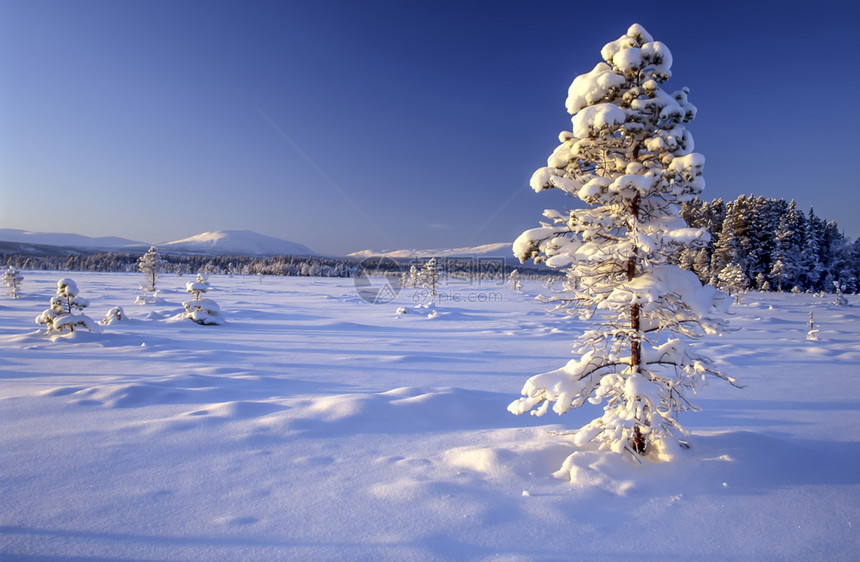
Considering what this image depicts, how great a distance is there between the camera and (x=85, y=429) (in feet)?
18.6

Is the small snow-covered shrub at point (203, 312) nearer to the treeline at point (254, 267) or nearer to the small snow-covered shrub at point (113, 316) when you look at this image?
the small snow-covered shrub at point (113, 316)

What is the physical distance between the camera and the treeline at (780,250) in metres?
51.8

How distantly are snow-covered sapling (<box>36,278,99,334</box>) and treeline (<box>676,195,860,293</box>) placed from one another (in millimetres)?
62490

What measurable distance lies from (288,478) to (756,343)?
2269 centimetres

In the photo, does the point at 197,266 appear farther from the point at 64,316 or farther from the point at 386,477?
the point at 386,477

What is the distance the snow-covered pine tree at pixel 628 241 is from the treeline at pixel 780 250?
5704 cm

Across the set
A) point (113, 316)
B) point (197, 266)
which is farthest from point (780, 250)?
point (197, 266)

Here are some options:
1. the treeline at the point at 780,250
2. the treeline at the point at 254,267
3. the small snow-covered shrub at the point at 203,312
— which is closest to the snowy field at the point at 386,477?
the small snow-covered shrub at the point at 203,312

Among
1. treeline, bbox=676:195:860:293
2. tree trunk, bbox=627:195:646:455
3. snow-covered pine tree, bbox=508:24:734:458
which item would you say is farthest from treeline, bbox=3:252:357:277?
tree trunk, bbox=627:195:646:455

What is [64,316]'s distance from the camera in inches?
586

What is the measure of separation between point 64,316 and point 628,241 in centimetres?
2021

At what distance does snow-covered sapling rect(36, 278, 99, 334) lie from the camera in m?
14.8

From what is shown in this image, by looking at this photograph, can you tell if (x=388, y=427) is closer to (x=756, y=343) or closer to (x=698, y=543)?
(x=698, y=543)

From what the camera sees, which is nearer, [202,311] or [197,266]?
[202,311]
